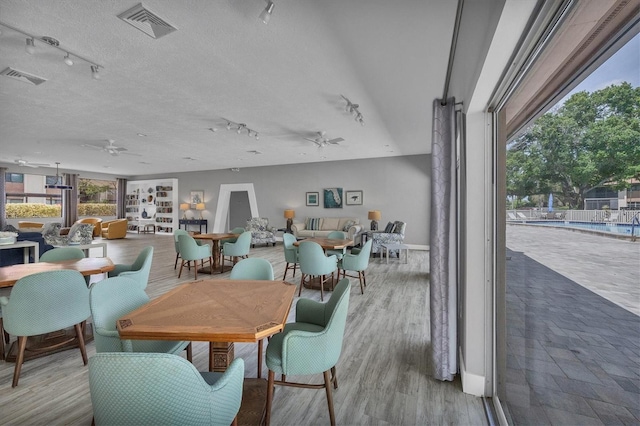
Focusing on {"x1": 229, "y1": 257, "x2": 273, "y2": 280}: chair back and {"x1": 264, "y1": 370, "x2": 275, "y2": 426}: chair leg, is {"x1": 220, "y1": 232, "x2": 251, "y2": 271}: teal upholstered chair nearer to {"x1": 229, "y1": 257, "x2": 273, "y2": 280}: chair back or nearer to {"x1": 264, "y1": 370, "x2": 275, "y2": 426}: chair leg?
{"x1": 229, "y1": 257, "x2": 273, "y2": 280}: chair back

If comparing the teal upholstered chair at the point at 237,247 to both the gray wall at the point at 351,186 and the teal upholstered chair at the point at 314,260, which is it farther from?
the gray wall at the point at 351,186

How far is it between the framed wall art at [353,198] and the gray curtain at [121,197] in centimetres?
1093

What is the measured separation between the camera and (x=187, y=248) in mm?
4883

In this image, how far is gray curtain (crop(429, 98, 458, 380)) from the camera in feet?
6.74

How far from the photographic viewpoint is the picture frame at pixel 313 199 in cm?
965

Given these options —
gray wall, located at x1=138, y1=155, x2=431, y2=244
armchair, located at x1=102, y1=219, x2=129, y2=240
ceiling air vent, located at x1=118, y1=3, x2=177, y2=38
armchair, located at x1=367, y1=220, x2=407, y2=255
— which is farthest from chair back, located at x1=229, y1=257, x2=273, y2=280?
armchair, located at x1=102, y1=219, x2=129, y2=240

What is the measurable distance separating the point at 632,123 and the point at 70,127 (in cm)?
730

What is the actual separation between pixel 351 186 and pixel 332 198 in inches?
30.2

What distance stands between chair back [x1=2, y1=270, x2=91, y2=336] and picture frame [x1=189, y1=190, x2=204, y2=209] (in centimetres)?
1007

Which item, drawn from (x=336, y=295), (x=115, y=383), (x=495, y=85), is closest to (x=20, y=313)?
(x=115, y=383)

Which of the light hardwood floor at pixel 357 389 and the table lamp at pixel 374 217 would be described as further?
the table lamp at pixel 374 217

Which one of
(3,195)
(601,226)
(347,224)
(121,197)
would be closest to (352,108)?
(601,226)

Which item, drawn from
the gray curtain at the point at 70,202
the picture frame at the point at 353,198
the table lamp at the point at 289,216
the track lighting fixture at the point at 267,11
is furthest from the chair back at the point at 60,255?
the gray curtain at the point at 70,202

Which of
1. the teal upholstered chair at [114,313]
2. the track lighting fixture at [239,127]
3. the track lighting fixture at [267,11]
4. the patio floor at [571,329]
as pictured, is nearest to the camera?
the patio floor at [571,329]
